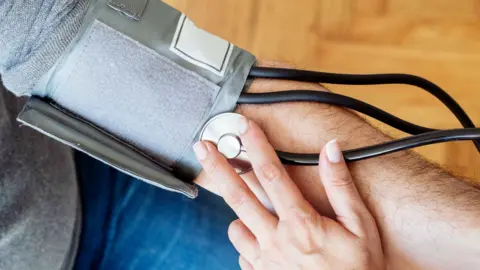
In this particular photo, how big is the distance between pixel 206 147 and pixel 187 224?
204 millimetres

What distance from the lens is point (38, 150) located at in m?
0.62

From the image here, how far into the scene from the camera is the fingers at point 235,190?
0.56 metres

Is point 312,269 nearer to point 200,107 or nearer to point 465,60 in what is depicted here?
point 200,107

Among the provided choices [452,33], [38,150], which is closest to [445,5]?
[452,33]

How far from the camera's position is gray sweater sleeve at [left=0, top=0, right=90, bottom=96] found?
0.51m

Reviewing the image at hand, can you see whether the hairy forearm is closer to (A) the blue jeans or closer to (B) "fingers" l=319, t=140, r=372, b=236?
(B) "fingers" l=319, t=140, r=372, b=236

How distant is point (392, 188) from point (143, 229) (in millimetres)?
333

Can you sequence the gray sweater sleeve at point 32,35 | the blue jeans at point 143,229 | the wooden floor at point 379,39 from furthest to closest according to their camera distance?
the wooden floor at point 379,39
the blue jeans at point 143,229
the gray sweater sleeve at point 32,35

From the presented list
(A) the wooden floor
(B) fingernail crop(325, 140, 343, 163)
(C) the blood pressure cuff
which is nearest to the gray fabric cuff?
(C) the blood pressure cuff

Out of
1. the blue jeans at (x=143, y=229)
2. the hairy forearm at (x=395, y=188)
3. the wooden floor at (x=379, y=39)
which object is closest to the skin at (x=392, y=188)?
the hairy forearm at (x=395, y=188)

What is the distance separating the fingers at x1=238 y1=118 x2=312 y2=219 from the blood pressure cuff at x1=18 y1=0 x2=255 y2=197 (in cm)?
5

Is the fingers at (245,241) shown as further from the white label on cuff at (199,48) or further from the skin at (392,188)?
the white label on cuff at (199,48)

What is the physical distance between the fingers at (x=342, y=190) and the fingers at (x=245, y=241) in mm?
100

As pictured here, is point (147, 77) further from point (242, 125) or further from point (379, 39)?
point (379, 39)
